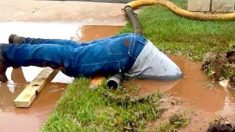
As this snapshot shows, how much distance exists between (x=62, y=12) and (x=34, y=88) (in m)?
3.73

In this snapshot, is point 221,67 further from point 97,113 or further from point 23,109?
point 23,109

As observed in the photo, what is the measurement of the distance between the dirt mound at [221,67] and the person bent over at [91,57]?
554 millimetres

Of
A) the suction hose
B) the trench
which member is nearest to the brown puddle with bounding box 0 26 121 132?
the trench

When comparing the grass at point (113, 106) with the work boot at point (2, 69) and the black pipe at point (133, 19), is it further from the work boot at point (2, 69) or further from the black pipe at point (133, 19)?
the work boot at point (2, 69)

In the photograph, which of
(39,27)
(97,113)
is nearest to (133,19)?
(39,27)

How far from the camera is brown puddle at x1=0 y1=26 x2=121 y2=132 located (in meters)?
3.60

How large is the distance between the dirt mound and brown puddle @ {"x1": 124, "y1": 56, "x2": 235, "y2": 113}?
0.08 m

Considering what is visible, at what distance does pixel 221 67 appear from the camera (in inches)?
184

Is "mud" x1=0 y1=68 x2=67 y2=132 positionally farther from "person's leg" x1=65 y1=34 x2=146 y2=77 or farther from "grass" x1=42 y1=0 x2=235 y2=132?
"person's leg" x1=65 y1=34 x2=146 y2=77

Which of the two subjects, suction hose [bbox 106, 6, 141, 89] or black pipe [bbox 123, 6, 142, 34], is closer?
suction hose [bbox 106, 6, 141, 89]

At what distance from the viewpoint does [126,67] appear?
440 cm

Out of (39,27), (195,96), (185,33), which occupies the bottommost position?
(195,96)

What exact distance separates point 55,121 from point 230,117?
136 cm

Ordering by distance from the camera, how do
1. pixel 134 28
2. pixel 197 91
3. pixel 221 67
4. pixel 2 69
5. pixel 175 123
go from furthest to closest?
1. pixel 134 28
2. pixel 221 67
3. pixel 2 69
4. pixel 197 91
5. pixel 175 123
